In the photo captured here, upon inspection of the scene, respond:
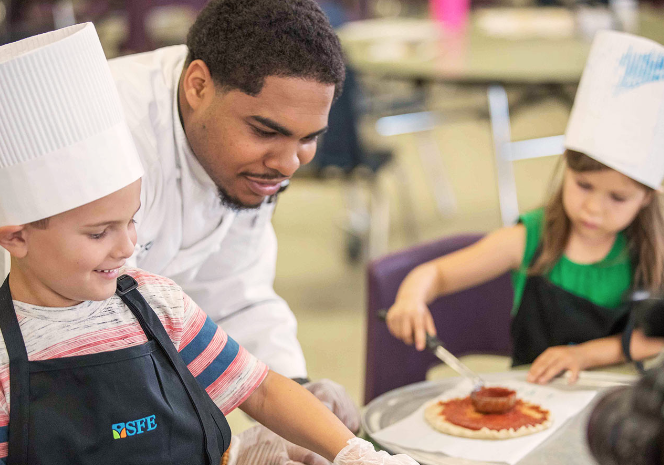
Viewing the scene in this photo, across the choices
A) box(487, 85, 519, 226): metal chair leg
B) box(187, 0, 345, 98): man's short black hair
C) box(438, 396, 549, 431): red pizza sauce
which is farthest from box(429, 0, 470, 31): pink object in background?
box(438, 396, 549, 431): red pizza sauce

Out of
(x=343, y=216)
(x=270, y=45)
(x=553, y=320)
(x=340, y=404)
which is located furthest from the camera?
(x=343, y=216)

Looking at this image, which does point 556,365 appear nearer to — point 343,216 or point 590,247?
point 590,247

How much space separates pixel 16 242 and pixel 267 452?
0.41 m

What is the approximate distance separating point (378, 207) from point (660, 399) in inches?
120

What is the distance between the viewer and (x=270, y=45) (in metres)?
1.21

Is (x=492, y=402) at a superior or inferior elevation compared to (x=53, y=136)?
inferior

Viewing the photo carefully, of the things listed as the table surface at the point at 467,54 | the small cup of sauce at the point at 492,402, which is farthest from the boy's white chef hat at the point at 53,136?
the table surface at the point at 467,54

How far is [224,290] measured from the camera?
5.09ft

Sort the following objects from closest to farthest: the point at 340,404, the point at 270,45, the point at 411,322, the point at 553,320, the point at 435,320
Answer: the point at 340,404
the point at 270,45
the point at 411,322
the point at 553,320
the point at 435,320

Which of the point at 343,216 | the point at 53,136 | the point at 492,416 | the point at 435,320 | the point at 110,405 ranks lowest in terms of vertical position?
the point at 343,216

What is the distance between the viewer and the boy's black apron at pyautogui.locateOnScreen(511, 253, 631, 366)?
1.43 meters

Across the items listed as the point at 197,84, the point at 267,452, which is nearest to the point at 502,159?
the point at 197,84

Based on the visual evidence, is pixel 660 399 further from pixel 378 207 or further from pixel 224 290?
pixel 378 207

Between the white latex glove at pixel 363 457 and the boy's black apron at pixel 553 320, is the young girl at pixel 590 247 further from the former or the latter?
the white latex glove at pixel 363 457
